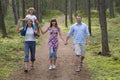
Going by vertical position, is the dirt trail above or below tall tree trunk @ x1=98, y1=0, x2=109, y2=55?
below

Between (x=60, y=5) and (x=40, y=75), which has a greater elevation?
(x=60, y=5)

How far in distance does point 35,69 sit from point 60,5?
8656 centimetres

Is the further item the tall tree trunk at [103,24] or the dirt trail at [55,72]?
the tall tree trunk at [103,24]

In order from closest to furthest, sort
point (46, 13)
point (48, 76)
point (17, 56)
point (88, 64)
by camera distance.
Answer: point (48, 76), point (88, 64), point (17, 56), point (46, 13)

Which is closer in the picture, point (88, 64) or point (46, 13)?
point (88, 64)

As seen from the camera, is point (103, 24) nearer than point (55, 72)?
No

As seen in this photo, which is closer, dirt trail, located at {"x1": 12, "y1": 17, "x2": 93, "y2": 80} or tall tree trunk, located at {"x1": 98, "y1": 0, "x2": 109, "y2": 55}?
dirt trail, located at {"x1": 12, "y1": 17, "x2": 93, "y2": 80}

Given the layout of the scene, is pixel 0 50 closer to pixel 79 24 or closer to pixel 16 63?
pixel 16 63

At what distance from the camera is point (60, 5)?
9894cm

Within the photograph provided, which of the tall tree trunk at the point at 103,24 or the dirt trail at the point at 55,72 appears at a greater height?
the tall tree trunk at the point at 103,24

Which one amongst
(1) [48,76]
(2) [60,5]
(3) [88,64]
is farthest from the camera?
(2) [60,5]

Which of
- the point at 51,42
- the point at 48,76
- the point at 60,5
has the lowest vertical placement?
the point at 48,76

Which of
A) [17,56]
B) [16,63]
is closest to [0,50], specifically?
[17,56]

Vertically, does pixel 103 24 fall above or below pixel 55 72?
above
